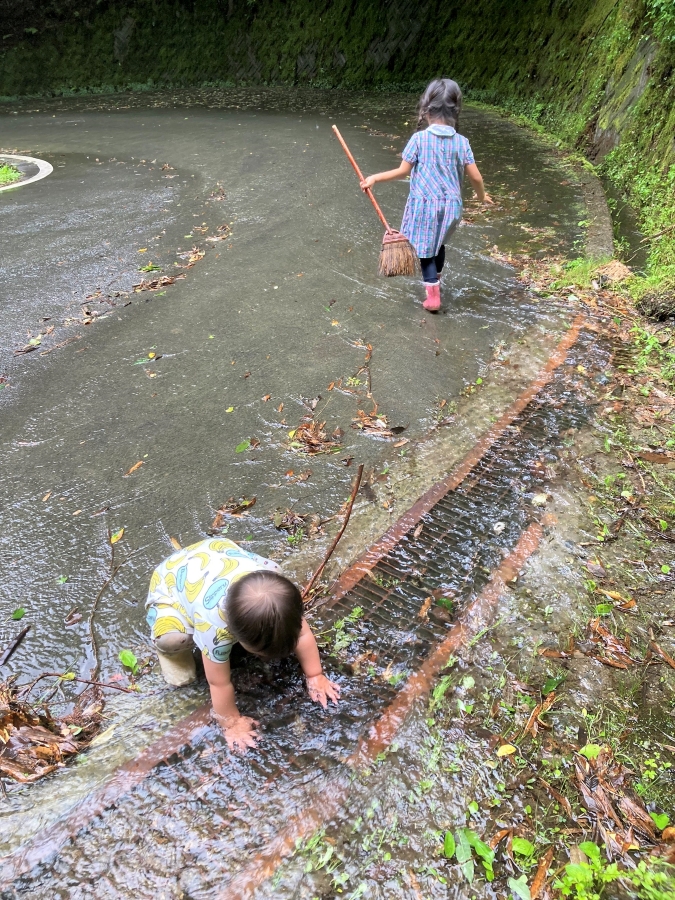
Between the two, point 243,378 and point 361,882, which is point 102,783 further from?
point 243,378

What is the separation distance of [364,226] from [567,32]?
7.58 metres

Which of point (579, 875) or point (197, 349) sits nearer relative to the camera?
point (579, 875)

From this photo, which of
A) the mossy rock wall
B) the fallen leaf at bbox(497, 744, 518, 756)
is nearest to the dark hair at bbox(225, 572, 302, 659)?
the fallen leaf at bbox(497, 744, 518, 756)

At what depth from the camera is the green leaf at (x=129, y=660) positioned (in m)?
2.36

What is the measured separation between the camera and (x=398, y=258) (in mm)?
4777

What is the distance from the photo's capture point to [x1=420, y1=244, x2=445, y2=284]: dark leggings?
4.63 metres

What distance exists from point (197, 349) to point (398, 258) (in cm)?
186

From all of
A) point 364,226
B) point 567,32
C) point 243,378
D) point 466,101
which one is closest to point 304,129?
point 466,101

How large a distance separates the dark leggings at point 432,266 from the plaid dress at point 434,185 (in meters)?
0.07

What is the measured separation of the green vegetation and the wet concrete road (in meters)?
0.62

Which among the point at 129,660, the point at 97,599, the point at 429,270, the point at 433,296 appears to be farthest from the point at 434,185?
the point at 129,660

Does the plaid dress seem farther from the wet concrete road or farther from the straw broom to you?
the wet concrete road

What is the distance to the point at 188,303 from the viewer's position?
515 centimetres

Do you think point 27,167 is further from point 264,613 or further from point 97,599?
point 264,613
